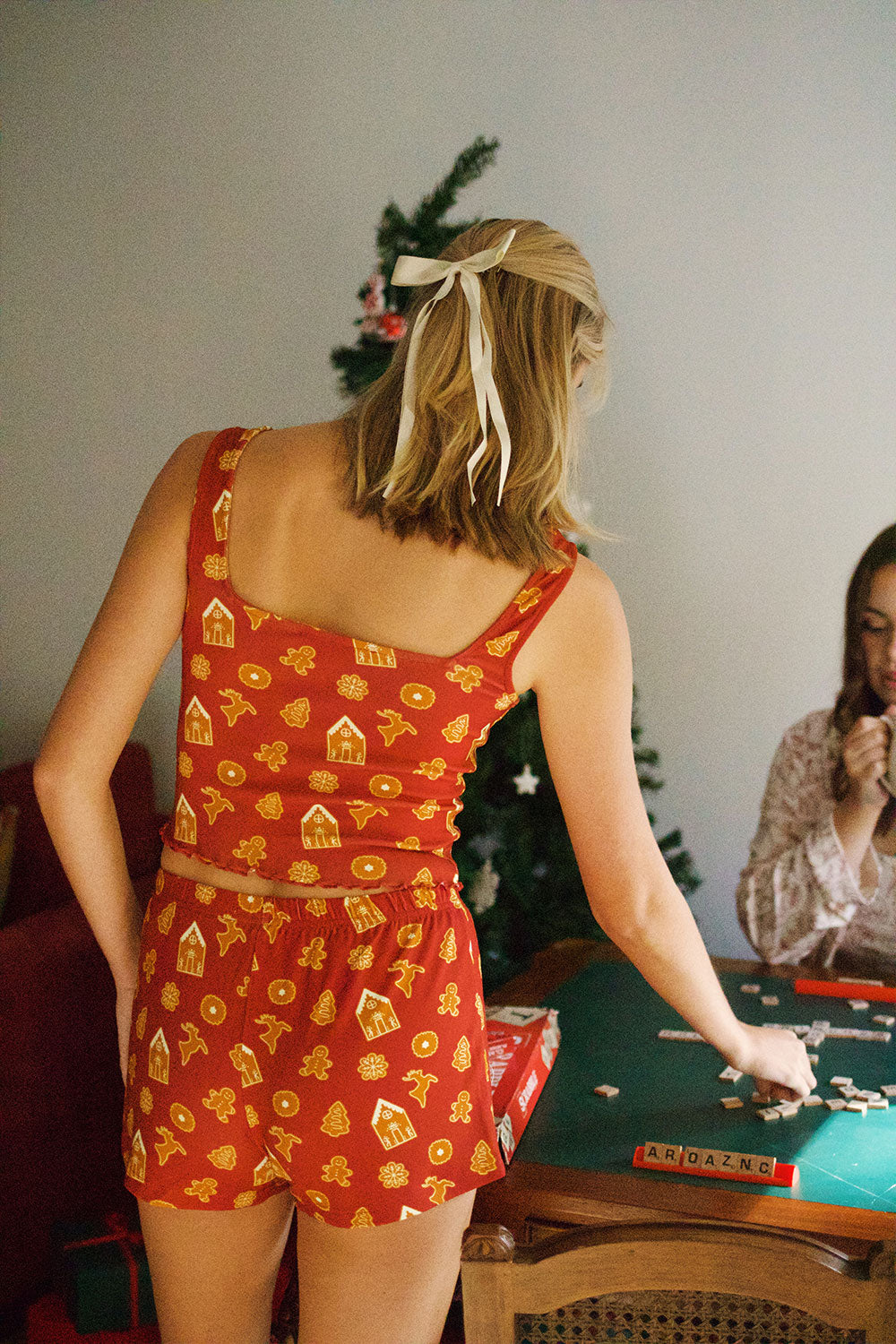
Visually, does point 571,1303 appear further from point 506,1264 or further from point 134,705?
point 134,705

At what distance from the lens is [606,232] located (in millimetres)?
2918

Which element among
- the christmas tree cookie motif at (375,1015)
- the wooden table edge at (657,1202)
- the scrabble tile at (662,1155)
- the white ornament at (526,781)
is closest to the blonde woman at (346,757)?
the christmas tree cookie motif at (375,1015)

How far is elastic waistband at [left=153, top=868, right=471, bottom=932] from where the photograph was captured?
1037 millimetres

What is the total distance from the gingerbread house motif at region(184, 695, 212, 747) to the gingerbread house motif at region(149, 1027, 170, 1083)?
30 centimetres

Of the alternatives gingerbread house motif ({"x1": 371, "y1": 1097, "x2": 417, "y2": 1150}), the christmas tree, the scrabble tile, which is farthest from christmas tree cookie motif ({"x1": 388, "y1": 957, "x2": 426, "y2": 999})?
the christmas tree

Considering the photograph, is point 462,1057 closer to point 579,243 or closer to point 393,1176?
point 393,1176

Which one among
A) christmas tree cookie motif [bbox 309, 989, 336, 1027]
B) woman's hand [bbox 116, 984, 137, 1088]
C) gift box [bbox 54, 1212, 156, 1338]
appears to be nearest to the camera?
christmas tree cookie motif [bbox 309, 989, 336, 1027]

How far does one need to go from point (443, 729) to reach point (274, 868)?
0.21 metres

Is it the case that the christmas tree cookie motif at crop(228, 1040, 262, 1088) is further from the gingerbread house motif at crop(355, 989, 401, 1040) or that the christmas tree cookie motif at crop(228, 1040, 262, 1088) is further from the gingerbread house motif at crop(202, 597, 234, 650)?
the gingerbread house motif at crop(202, 597, 234, 650)

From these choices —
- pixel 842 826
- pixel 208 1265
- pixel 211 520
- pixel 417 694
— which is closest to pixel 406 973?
pixel 417 694

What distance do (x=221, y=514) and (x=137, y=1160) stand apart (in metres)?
0.66

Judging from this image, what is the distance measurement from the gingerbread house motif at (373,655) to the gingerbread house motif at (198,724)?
0.57 feet

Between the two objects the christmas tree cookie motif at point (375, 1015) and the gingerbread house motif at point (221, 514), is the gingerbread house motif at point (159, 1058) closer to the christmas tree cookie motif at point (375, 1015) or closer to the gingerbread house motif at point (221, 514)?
the christmas tree cookie motif at point (375, 1015)

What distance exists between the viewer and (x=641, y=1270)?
32.9 inches
